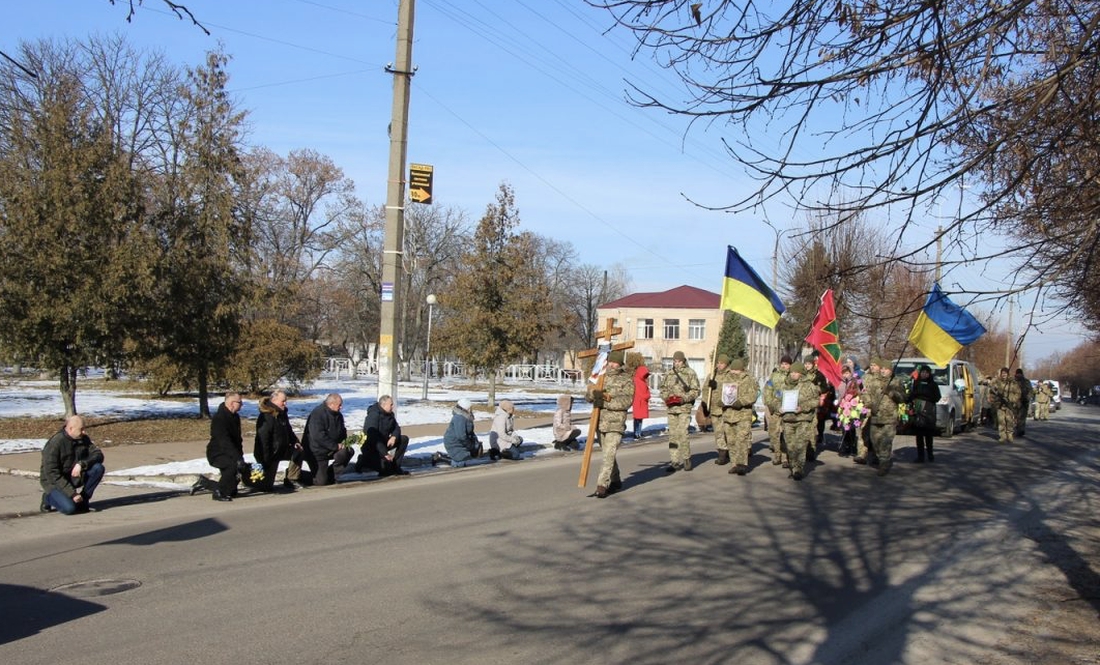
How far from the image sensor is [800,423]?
1375 centimetres

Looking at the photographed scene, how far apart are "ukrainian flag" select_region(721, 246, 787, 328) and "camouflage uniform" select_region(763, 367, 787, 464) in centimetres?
175

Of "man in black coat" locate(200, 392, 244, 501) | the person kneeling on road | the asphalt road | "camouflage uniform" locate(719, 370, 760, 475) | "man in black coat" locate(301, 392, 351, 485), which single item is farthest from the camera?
the person kneeling on road

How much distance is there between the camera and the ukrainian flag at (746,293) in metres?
17.0

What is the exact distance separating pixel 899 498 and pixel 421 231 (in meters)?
53.7

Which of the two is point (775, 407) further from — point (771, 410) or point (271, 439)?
point (271, 439)

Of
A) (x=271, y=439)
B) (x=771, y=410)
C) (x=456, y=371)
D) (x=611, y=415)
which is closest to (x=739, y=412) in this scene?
(x=771, y=410)

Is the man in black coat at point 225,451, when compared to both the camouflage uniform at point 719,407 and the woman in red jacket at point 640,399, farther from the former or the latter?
the woman in red jacket at point 640,399

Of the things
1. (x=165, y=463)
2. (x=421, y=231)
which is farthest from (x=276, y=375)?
(x=421, y=231)

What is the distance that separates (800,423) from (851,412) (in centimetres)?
348

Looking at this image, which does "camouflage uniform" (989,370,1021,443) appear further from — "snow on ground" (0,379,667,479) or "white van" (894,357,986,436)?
"snow on ground" (0,379,667,479)

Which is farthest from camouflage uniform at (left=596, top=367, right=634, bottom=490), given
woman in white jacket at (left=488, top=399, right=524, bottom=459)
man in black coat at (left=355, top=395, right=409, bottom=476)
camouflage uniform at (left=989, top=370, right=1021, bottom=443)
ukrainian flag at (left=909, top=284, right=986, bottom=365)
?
camouflage uniform at (left=989, top=370, right=1021, bottom=443)

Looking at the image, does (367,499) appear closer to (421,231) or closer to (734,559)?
(734,559)

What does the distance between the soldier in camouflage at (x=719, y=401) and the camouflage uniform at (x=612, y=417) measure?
119 inches

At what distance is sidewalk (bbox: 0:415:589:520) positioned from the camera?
36.6 ft
